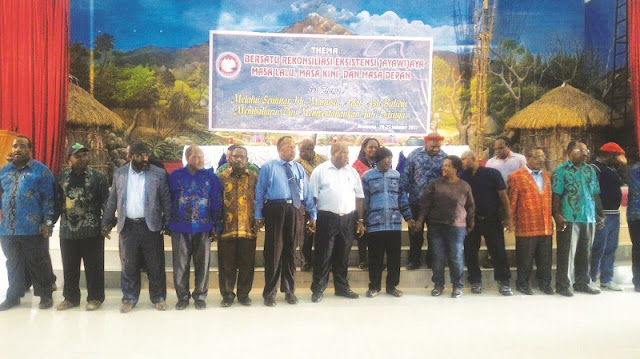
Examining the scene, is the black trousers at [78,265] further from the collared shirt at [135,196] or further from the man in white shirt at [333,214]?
the man in white shirt at [333,214]

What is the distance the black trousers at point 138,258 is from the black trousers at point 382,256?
1.80 metres

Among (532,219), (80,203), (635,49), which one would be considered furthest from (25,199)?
(635,49)

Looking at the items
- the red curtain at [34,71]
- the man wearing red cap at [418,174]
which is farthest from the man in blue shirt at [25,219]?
the man wearing red cap at [418,174]

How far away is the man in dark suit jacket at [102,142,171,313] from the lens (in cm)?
391

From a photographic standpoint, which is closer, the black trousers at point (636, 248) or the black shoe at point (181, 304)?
the black shoe at point (181, 304)

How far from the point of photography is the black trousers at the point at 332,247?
4258 millimetres

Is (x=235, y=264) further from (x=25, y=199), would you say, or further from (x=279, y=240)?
(x=25, y=199)

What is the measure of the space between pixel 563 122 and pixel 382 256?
518cm

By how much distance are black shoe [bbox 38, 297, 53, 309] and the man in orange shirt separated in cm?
406

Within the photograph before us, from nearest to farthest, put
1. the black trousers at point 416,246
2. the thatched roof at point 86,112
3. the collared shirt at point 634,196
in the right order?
the collared shirt at point 634,196, the black trousers at point 416,246, the thatched roof at point 86,112

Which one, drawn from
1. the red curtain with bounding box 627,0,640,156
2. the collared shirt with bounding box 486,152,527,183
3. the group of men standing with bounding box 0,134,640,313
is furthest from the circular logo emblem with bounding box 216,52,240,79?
the red curtain with bounding box 627,0,640,156

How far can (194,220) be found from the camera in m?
3.95

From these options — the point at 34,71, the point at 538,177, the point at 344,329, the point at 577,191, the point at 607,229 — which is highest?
the point at 34,71

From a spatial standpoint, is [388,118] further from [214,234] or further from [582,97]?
[214,234]
